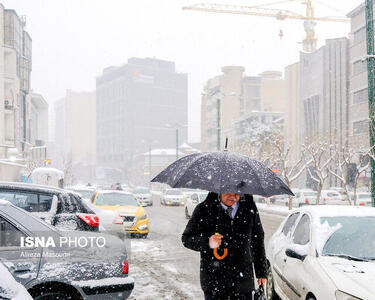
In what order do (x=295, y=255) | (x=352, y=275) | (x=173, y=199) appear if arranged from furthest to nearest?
(x=173, y=199)
(x=295, y=255)
(x=352, y=275)

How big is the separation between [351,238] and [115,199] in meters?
12.1

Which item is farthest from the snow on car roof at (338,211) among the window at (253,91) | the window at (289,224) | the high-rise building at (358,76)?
the window at (253,91)

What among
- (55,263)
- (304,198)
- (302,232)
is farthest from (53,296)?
(304,198)

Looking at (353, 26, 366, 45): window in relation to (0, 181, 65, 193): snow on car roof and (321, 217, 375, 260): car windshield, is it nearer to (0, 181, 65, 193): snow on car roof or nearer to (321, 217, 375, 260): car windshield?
(321, 217, 375, 260): car windshield

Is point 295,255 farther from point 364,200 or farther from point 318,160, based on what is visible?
point 318,160

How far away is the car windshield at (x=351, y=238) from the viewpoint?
5.44m

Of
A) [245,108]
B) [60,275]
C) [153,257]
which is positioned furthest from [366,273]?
[245,108]

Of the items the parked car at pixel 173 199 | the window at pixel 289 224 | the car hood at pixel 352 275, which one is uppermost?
the window at pixel 289 224

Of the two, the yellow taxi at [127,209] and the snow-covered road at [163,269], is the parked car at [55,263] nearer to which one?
the snow-covered road at [163,269]

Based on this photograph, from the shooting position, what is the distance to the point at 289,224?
700 centimetres

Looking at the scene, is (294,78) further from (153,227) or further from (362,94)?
(153,227)

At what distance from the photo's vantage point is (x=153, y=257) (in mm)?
11867

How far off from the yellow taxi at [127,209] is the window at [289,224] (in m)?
7.91

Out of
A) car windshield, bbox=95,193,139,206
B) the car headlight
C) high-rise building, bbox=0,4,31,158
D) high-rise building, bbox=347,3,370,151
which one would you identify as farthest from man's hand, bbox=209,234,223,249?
high-rise building, bbox=347,3,370,151
